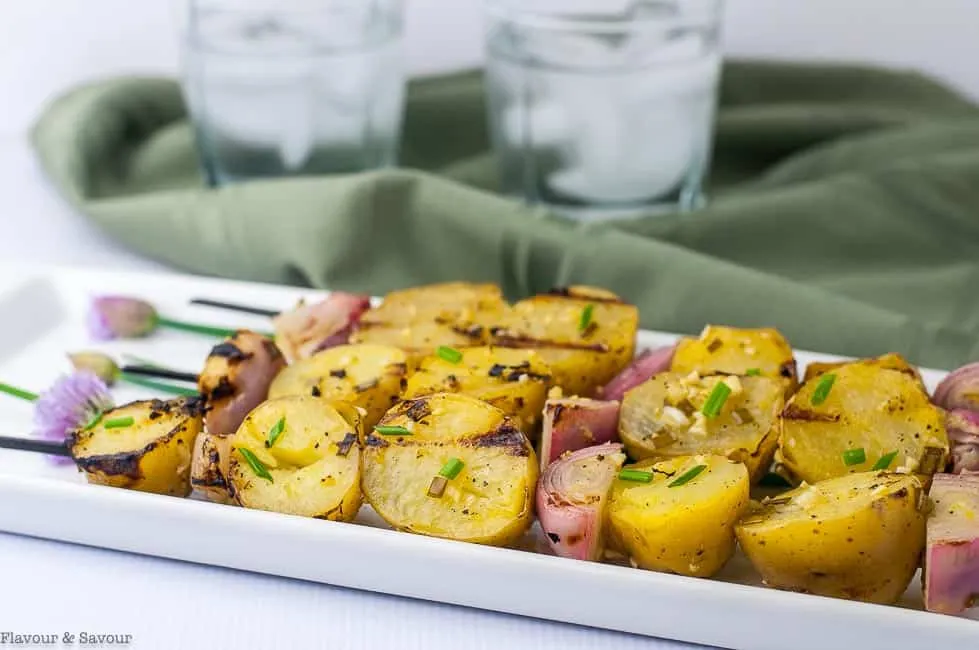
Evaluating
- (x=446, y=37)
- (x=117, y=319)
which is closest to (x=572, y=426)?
(x=117, y=319)

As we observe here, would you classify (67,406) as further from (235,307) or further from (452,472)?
(452,472)

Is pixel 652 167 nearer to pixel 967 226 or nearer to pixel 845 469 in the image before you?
pixel 967 226

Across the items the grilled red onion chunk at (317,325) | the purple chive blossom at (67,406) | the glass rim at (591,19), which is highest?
the glass rim at (591,19)

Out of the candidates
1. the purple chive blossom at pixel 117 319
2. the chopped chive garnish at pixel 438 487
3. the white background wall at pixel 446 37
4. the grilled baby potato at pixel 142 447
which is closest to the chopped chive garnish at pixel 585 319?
the chopped chive garnish at pixel 438 487

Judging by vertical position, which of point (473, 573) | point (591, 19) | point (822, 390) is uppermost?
point (591, 19)

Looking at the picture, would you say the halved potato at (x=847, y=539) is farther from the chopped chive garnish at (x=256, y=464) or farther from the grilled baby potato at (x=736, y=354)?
the chopped chive garnish at (x=256, y=464)

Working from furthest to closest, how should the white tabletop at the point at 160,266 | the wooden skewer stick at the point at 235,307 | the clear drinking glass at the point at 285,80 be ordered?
the clear drinking glass at the point at 285,80 < the wooden skewer stick at the point at 235,307 < the white tabletop at the point at 160,266
